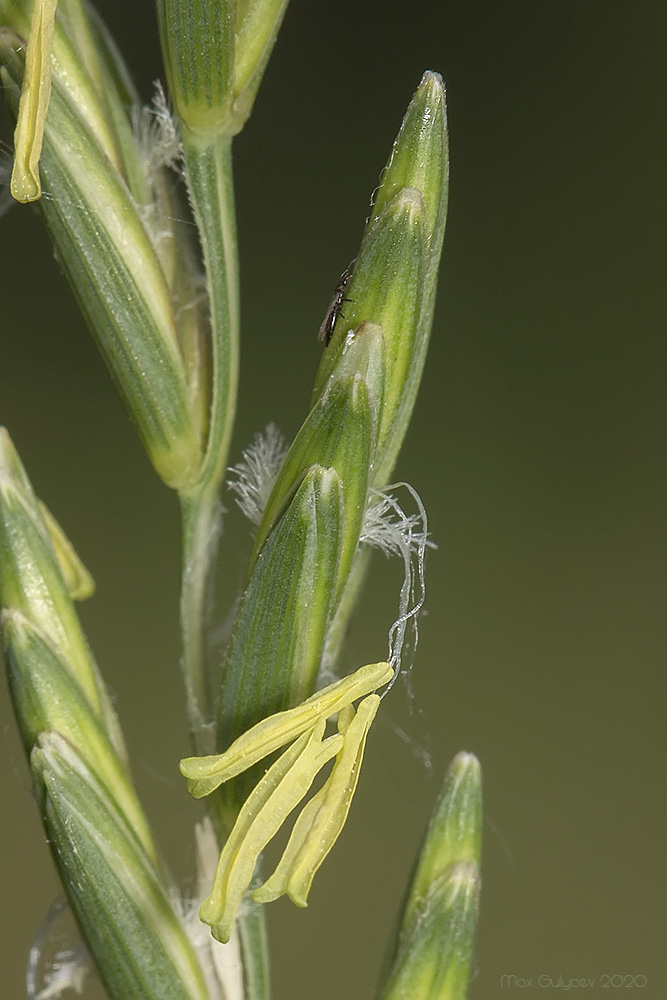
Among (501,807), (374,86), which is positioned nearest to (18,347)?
(374,86)

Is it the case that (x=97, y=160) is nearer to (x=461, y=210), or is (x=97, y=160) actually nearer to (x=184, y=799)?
(x=184, y=799)

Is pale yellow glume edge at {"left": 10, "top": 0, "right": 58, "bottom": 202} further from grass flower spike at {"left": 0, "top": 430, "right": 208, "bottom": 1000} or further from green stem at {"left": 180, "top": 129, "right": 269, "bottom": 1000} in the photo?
grass flower spike at {"left": 0, "top": 430, "right": 208, "bottom": 1000}

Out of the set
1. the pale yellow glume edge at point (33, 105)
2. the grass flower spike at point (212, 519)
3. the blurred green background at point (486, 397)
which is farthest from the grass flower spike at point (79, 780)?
the blurred green background at point (486, 397)

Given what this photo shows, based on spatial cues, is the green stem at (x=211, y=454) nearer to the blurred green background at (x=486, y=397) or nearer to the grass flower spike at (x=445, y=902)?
the grass flower spike at (x=445, y=902)

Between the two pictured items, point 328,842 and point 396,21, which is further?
point 396,21

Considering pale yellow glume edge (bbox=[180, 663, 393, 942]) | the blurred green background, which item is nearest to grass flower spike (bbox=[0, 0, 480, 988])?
pale yellow glume edge (bbox=[180, 663, 393, 942])

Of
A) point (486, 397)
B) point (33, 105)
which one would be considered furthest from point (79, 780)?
point (486, 397)
